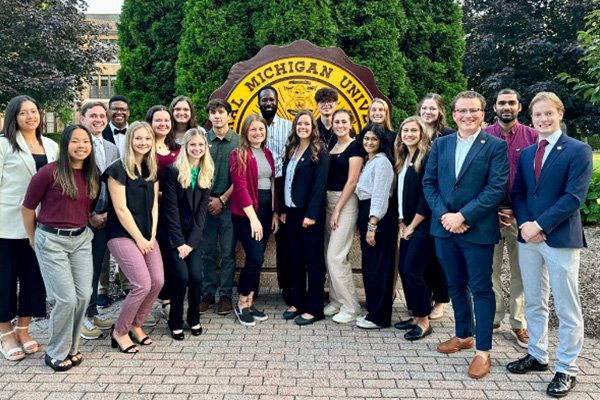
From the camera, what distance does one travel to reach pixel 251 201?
4.53 meters

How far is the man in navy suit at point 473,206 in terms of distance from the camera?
11.7 feet

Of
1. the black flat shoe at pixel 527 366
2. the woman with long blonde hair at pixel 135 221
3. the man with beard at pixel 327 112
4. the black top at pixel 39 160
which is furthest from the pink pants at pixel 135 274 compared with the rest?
the black flat shoe at pixel 527 366

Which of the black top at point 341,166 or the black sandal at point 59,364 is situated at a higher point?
the black top at point 341,166

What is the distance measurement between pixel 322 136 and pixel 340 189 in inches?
21.4

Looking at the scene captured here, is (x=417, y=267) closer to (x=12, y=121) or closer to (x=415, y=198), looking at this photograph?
(x=415, y=198)

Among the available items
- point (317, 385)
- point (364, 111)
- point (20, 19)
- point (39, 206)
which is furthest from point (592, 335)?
point (20, 19)

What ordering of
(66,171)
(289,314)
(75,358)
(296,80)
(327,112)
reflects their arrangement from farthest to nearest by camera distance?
1. (296,80)
2. (327,112)
3. (289,314)
4. (75,358)
5. (66,171)

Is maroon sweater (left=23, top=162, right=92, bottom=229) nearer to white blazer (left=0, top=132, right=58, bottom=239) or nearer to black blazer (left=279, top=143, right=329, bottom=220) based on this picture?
white blazer (left=0, top=132, right=58, bottom=239)

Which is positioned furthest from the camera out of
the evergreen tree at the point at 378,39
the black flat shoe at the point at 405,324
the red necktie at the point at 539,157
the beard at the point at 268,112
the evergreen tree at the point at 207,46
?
the evergreen tree at the point at 378,39

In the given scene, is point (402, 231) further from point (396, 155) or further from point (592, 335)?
point (592, 335)

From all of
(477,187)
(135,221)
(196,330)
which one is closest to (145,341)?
(196,330)

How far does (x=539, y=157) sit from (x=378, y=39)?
414 cm

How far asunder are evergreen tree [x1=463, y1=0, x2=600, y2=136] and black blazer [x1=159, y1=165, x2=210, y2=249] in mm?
12716

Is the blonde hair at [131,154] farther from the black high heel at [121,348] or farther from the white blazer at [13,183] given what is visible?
the black high heel at [121,348]
